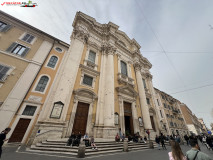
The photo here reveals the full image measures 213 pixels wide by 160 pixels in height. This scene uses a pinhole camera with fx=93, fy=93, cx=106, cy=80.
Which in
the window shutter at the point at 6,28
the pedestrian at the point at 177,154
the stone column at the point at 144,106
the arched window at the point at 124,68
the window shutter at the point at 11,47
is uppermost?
the arched window at the point at 124,68

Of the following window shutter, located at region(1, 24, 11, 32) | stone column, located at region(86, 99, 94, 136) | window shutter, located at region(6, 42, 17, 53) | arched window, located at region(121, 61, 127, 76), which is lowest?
stone column, located at region(86, 99, 94, 136)

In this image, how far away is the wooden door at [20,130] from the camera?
305 inches

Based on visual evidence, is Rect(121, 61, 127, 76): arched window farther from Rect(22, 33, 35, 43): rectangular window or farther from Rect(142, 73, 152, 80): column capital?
Rect(22, 33, 35, 43): rectangular window

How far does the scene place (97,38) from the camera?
54.9 ft

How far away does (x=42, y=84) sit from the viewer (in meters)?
10.1

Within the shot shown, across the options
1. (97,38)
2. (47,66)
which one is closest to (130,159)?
(47,66)

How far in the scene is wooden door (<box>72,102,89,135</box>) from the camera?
9.29 m

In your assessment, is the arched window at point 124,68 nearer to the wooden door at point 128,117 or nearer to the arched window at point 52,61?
the wooden door at point 128,117

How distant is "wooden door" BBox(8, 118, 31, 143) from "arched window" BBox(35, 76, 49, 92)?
3030 millimetres

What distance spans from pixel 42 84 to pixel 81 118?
5.66 m

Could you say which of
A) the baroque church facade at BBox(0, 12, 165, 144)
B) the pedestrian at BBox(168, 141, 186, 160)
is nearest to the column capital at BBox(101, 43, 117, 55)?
the baroque church facade at BBox(0, 12, 165, 144)

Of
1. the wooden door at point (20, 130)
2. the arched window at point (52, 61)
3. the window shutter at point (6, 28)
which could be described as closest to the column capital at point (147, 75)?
the arched window at point (52, 61)

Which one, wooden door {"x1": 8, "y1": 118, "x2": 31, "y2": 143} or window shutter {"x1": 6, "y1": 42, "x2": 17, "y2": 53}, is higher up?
window shutter {"x1": 6, "y1": 42, "x2": 17, "y2": 53}

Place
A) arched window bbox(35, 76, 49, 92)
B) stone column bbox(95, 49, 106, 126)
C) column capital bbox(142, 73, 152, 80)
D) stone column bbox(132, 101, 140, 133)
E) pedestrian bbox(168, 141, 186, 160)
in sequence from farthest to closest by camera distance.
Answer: column capital bbox(142, 73, 152, 80), stone column bbox(132, 101, 140, 133), stone column bbox(95, 49, 106, 126), arched window bbox(35, 76, 49, 92), pedestrian bbox(168, 141, 186, 160)
